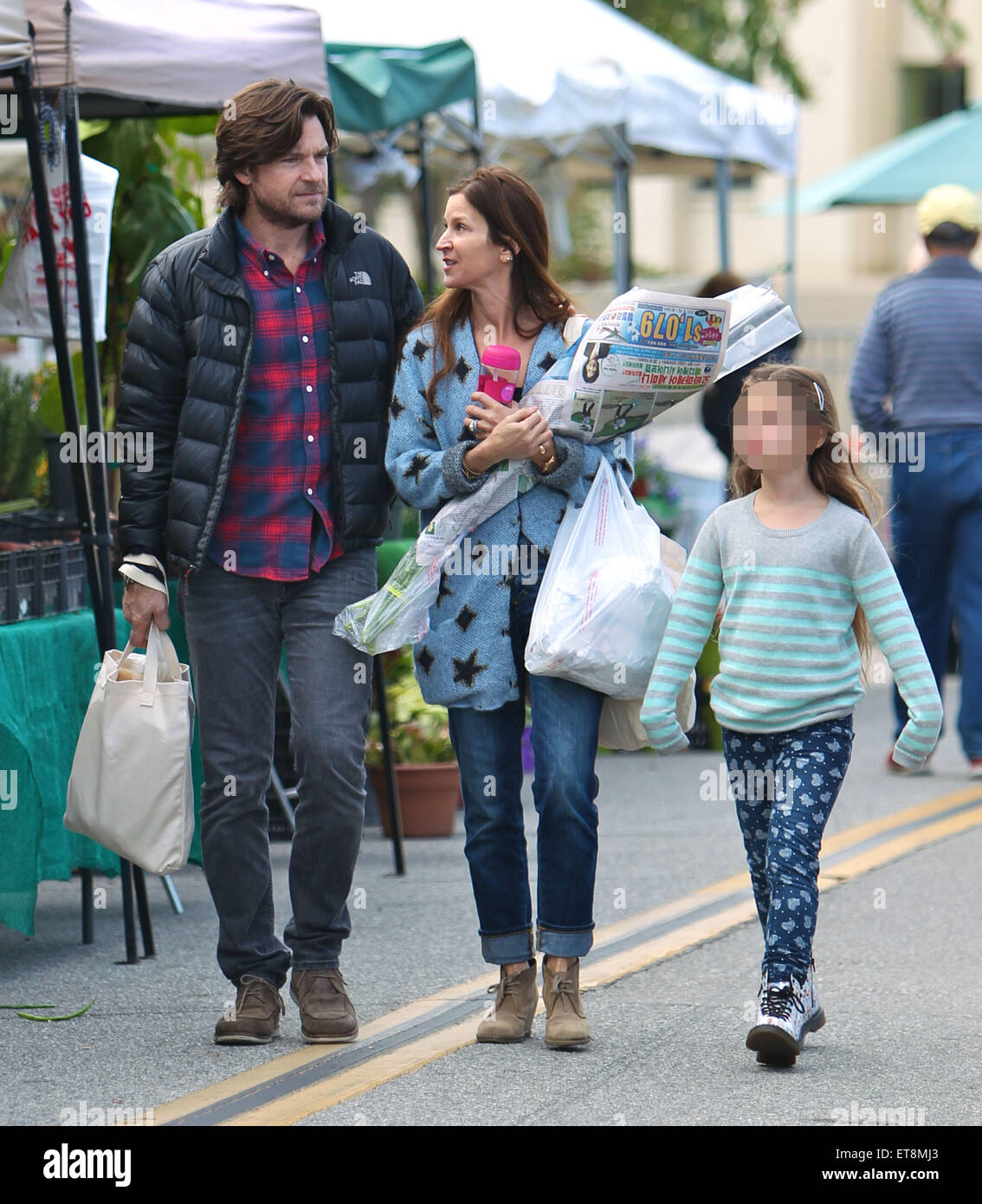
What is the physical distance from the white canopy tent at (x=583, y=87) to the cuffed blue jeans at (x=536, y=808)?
473cm

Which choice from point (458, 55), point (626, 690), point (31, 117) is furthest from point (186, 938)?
point (458, 55)

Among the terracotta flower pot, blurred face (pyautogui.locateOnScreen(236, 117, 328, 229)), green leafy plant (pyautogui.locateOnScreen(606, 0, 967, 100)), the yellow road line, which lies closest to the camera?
the yellow road line

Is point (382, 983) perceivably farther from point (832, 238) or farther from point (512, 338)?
point (832, 238)

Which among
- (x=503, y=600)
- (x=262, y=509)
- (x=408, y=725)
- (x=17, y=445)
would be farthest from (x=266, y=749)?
(x=17, y=445)

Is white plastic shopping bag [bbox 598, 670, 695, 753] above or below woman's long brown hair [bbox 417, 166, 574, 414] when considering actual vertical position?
below

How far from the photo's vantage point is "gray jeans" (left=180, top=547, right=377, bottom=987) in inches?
181

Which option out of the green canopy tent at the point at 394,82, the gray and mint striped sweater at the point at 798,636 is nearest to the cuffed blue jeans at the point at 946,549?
the green canopy tent at the point at 394,82

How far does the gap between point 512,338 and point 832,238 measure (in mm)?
22836

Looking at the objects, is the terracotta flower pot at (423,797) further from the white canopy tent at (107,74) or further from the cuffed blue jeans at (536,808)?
the cuffed blue jeans at (536,808)

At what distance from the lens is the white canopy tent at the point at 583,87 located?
9.25 meters

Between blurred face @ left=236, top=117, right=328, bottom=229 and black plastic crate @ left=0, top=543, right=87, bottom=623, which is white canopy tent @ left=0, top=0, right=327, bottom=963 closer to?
black plastic crate @ left=0, top=543, right=87, bottom=623

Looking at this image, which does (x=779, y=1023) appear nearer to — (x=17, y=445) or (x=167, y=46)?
(x=167, y=46)

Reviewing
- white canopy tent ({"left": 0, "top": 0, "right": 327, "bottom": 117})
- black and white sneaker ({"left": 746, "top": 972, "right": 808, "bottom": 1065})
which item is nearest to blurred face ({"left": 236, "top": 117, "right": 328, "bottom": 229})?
white canopy tent ({"left": 0, "top": 0, "right": 327, "bottom": 117})

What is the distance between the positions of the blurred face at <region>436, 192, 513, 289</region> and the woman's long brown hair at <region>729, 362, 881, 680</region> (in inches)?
24.9
